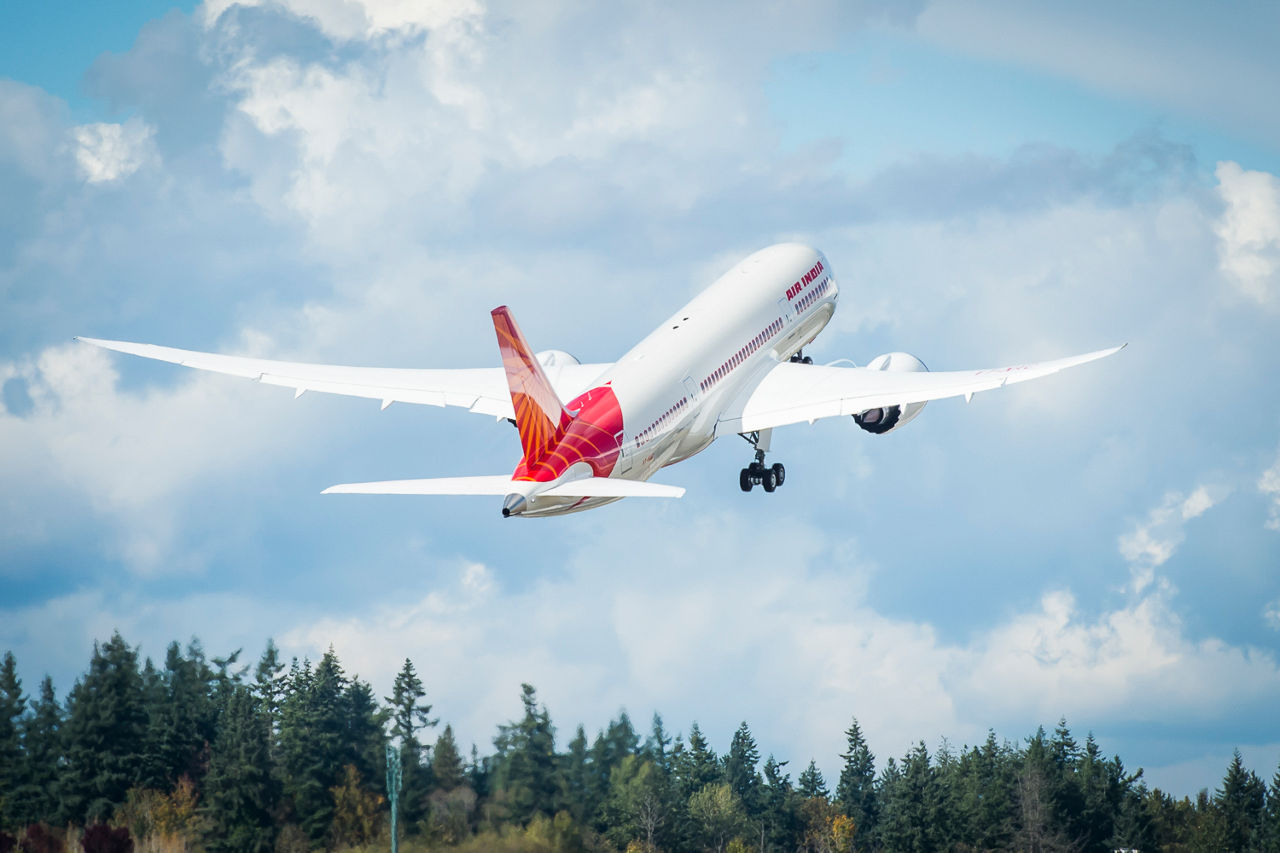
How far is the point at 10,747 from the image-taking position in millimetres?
56094

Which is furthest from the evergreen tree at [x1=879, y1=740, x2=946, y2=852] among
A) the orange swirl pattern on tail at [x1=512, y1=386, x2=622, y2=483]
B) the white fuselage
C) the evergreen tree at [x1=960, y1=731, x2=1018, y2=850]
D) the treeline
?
the orange swirl pattern on tail at [x1=512, y1=386, x2=622, y2=483]

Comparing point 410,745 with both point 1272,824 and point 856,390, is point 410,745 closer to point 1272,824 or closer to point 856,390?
point 856,390

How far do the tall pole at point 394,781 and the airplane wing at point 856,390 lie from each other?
15.2 m

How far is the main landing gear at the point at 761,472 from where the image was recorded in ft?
187

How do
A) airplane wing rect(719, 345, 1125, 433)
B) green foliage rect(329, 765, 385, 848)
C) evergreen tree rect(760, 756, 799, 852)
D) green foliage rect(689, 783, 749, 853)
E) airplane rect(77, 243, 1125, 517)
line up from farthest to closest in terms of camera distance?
evergreen tree rect(760, 756, 799, 852) < green foliage rect(689, 783, 749, 853) < airplane wing rect(719, 345, 1125, 433) < green foliage rect(329, 765, 385, 848) < airplane rect(77, 243, 1125, 517)

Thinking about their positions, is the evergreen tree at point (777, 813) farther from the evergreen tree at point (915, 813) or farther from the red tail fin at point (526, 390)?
the red tail fin at point (526, 390)

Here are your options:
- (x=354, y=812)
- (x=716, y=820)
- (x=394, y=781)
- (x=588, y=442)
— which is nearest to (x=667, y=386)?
(x=588, y=442)

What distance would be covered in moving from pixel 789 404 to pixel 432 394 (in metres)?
12.1

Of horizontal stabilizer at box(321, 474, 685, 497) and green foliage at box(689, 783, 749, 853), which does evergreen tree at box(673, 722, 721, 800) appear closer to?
green foliage at box(689, 783, 749, 853)

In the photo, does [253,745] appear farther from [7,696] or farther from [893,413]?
[893,413]

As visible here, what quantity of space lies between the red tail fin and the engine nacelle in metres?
16.3

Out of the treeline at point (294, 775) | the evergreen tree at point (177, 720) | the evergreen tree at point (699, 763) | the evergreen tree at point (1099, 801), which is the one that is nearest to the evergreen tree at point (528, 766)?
the treeline at point (294, 775)

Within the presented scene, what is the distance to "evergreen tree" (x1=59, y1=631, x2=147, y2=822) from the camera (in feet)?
183

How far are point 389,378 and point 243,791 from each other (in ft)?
48.1
